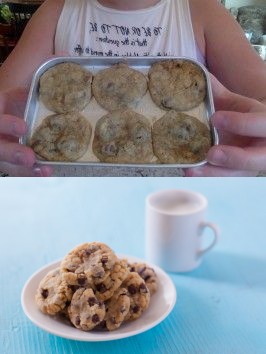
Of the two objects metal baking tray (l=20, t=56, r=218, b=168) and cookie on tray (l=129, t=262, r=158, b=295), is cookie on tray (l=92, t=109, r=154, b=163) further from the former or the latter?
cookie on tray (l=129, t=262, r=158, b=295)

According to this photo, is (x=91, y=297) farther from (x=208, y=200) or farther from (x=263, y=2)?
(x=263, y=2)

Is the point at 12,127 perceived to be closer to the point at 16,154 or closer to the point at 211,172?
the point at 16,154

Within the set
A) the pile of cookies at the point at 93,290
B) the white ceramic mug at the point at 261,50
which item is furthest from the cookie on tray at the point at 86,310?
the white ceramic mug at the point at 261,50

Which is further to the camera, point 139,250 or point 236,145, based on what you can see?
point 139,250

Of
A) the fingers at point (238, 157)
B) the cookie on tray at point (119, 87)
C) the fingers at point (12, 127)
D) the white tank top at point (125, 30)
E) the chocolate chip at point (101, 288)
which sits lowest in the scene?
the chocolate chip at point (101, 288)

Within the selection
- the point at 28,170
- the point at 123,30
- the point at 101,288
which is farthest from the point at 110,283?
the point at 123,30

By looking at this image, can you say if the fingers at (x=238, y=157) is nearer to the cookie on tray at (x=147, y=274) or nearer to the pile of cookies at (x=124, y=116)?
the pile of cookies at (x=124, y=116)
